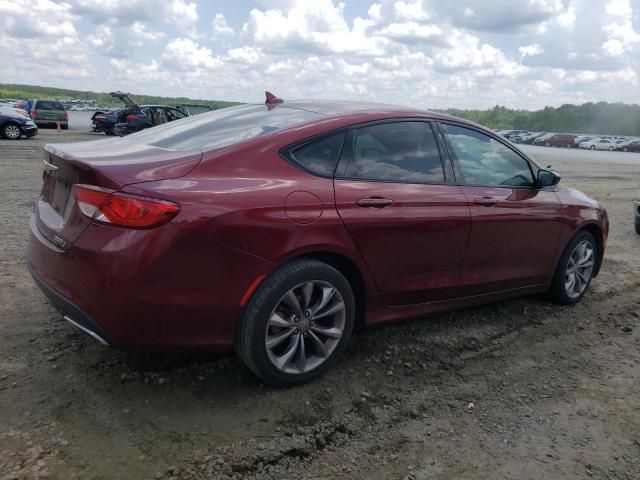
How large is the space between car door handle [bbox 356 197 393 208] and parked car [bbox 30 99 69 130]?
103 ft

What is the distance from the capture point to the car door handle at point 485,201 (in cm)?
394

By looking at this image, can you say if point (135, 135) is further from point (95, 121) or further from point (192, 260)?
point (95, 121)

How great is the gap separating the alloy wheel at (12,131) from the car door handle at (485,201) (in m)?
21.8

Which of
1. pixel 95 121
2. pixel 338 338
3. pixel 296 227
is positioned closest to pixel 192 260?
pixel 296 227

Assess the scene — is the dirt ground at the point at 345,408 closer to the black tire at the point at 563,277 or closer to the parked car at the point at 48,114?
the black tire at the point at 563,277

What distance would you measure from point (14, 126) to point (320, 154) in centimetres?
2173

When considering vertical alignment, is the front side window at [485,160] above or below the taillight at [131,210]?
above

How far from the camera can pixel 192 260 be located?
2.71 m

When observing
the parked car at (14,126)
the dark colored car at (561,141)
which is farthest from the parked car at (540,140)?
the parked car at (14,126)

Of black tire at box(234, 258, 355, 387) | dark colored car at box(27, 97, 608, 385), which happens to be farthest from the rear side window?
black tire at box(234, 258, 355, 387)

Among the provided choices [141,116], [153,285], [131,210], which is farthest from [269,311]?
[141,116]

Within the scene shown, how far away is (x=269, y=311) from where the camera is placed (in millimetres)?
2955

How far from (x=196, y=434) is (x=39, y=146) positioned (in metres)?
19.1

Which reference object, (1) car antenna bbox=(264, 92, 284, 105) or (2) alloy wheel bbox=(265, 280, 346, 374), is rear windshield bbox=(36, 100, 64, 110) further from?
(2) alloy wheel bbox=(265, 280, 346, 374)
